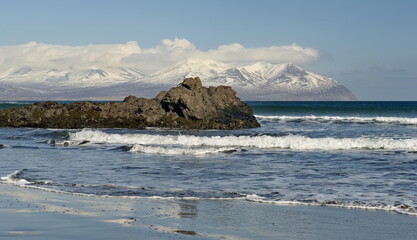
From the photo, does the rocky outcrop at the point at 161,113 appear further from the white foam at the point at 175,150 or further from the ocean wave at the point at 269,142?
the white foam at the point at 175,150

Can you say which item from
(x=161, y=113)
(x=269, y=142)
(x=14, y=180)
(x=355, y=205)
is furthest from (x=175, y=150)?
(x=161, y=113)

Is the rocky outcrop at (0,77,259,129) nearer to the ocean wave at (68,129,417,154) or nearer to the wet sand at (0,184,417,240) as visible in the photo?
the ocean wave at (68,129,417,154)

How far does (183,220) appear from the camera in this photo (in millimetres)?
12008

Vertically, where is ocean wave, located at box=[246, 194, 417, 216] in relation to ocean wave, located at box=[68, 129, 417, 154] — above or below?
below

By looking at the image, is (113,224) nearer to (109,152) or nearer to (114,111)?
(109,152)

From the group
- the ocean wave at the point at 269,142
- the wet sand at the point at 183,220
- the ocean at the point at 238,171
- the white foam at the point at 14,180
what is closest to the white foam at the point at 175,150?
A: the ocean at the point at 238,171

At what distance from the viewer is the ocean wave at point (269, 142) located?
29.1 metres

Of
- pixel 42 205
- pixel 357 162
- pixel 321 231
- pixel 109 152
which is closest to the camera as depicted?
pixel 321 231

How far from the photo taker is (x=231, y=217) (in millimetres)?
12422

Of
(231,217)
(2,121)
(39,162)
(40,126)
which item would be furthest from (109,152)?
(2,121)

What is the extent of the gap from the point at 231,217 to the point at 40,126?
130 feet

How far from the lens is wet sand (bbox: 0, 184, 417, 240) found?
10.7 metres

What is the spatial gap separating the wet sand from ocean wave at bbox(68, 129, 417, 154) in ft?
47.7

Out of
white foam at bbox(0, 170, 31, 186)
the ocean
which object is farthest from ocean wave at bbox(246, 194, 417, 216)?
white foam at bbox(0, 170, 31, 186)
